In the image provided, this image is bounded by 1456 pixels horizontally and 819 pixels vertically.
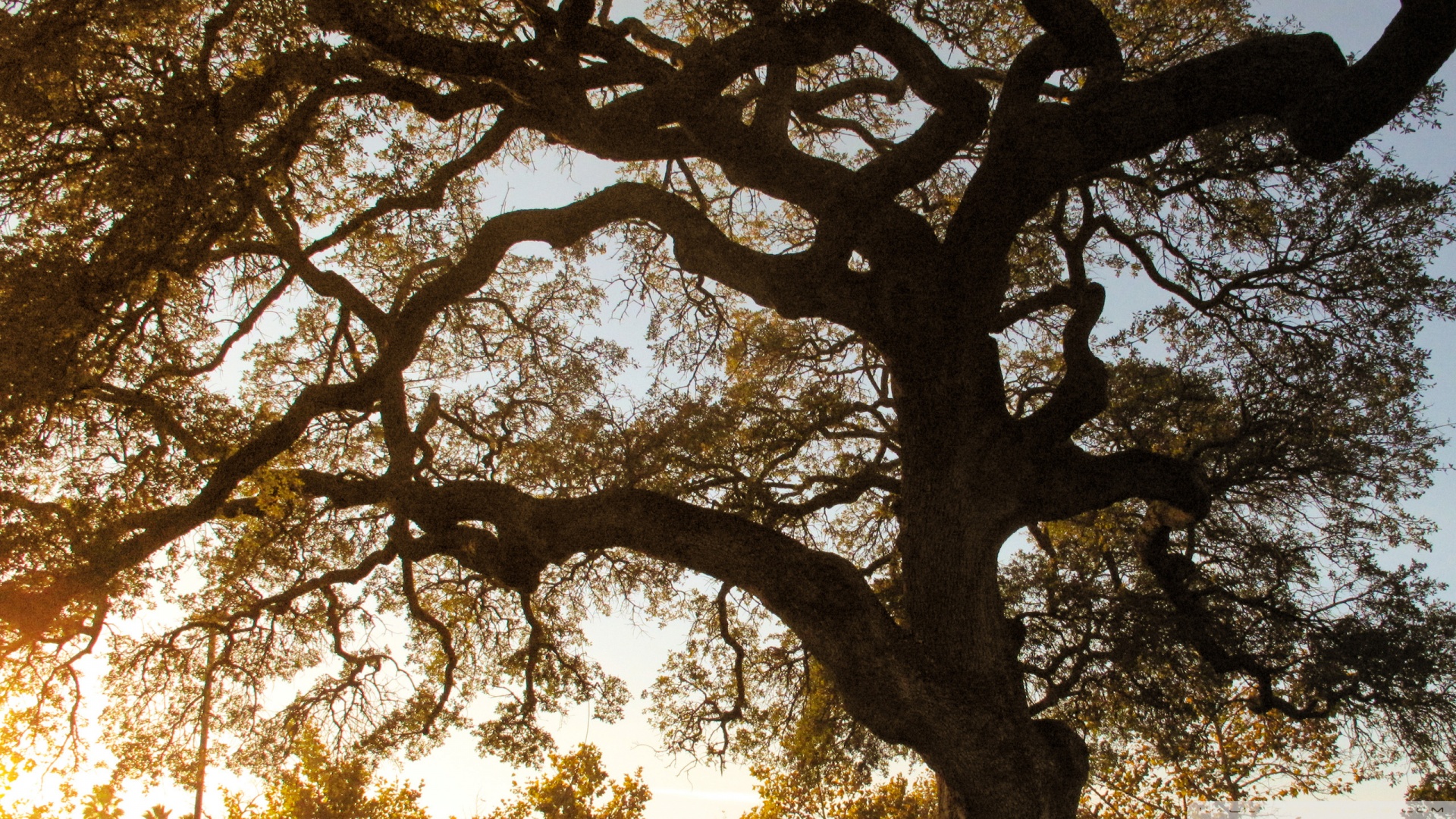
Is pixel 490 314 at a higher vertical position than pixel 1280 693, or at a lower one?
higher

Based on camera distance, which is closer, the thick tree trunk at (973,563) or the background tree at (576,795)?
the thick tree trunk at (973,563)

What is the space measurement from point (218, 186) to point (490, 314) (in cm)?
642

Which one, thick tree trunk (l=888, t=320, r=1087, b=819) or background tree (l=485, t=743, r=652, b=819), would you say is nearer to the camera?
thick tree trunk (l=888, t=320, r=1087, b=819)

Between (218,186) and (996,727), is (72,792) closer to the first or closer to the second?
(218,186)

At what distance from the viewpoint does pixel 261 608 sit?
29.6ft

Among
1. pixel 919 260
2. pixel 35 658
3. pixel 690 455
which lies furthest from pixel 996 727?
pixel 35 658

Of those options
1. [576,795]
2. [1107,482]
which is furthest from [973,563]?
[576,795]

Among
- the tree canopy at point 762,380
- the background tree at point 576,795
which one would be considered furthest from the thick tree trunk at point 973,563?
the background tree at point 576,795

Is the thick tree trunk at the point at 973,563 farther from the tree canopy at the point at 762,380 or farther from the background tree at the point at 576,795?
the background tree at the point at 576,795

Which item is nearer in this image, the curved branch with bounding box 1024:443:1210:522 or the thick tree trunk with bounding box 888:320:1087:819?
the thick tree trunk with bounding box 888:320:1087:819

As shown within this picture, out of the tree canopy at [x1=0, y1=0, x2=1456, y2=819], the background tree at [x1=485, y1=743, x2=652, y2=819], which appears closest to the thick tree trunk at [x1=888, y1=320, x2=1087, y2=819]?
the tree canopy at [x1=0, y1=0, x2=1456, y2=819]

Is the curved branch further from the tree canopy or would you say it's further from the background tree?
the background tree

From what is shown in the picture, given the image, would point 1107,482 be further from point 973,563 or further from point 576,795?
point 576,795

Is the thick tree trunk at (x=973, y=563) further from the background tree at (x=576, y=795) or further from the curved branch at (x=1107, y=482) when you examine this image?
the background tree at (x=576, y=795)
